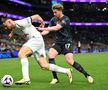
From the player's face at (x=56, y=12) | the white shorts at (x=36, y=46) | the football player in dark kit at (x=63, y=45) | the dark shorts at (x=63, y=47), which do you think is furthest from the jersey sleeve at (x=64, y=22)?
the white shorts at (x=36, y=46)

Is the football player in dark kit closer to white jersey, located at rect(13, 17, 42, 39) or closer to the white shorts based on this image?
the white shorts

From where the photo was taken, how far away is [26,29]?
11.2 metres

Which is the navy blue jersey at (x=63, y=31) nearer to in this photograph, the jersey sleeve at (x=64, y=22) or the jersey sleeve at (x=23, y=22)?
the jersey sleeve at (x=64, y=22)

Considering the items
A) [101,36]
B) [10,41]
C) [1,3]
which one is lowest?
[101,36]

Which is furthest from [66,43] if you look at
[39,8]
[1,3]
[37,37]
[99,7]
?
[99,7]

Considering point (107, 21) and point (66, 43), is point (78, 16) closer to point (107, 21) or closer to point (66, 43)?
point (107, 21)

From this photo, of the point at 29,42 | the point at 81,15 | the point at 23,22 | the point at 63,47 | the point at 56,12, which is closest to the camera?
the point at 23,22

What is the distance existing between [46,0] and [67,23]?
6371 cm

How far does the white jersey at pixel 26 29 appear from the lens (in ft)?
36.2

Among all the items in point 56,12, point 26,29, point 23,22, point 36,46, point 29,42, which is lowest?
point 36,46

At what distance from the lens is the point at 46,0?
7488cm

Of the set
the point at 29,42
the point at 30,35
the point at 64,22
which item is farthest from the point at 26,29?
the point at 64,22

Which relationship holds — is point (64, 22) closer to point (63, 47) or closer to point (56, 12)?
point (56, 12)

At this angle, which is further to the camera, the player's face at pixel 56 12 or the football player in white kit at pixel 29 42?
the player's face at pixel 56 12
